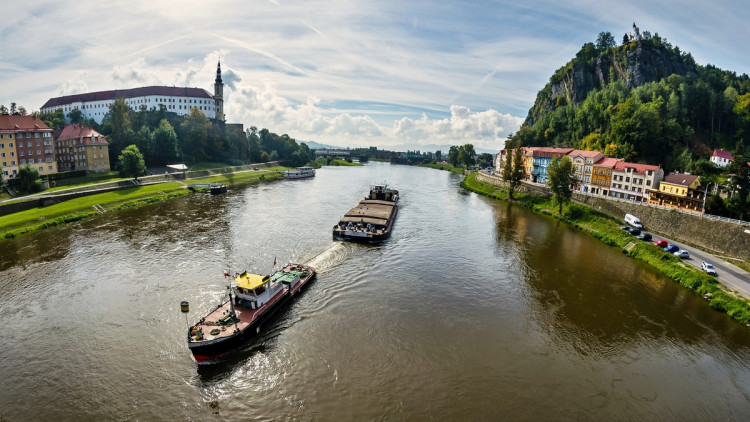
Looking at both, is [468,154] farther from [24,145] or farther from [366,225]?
[24,145]

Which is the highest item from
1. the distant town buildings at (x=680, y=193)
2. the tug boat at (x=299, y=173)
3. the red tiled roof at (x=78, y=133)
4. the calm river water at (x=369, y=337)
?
the red tiled roof at (x=78, y=133)

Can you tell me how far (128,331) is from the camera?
2712 centimetres

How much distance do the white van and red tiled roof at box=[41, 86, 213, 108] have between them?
15940 cm

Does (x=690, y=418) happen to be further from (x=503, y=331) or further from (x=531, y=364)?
(x=503, y=331)

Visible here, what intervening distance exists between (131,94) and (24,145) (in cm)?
9238

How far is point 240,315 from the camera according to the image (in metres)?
27.5

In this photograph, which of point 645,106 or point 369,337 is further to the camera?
point 645,106

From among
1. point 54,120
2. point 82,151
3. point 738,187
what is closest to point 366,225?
point 738,187

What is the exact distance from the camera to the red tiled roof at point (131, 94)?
6216 inches

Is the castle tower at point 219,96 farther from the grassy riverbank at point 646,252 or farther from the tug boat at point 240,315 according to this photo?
the tug boat at point 240,315

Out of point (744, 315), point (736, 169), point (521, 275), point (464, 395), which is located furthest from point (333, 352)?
point (736, 169)

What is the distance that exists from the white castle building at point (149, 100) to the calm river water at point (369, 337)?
126 metres

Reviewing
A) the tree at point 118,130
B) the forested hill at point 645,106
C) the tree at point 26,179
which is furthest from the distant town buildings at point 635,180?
the tree at point 118,130

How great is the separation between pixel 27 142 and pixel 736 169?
12749 cm
